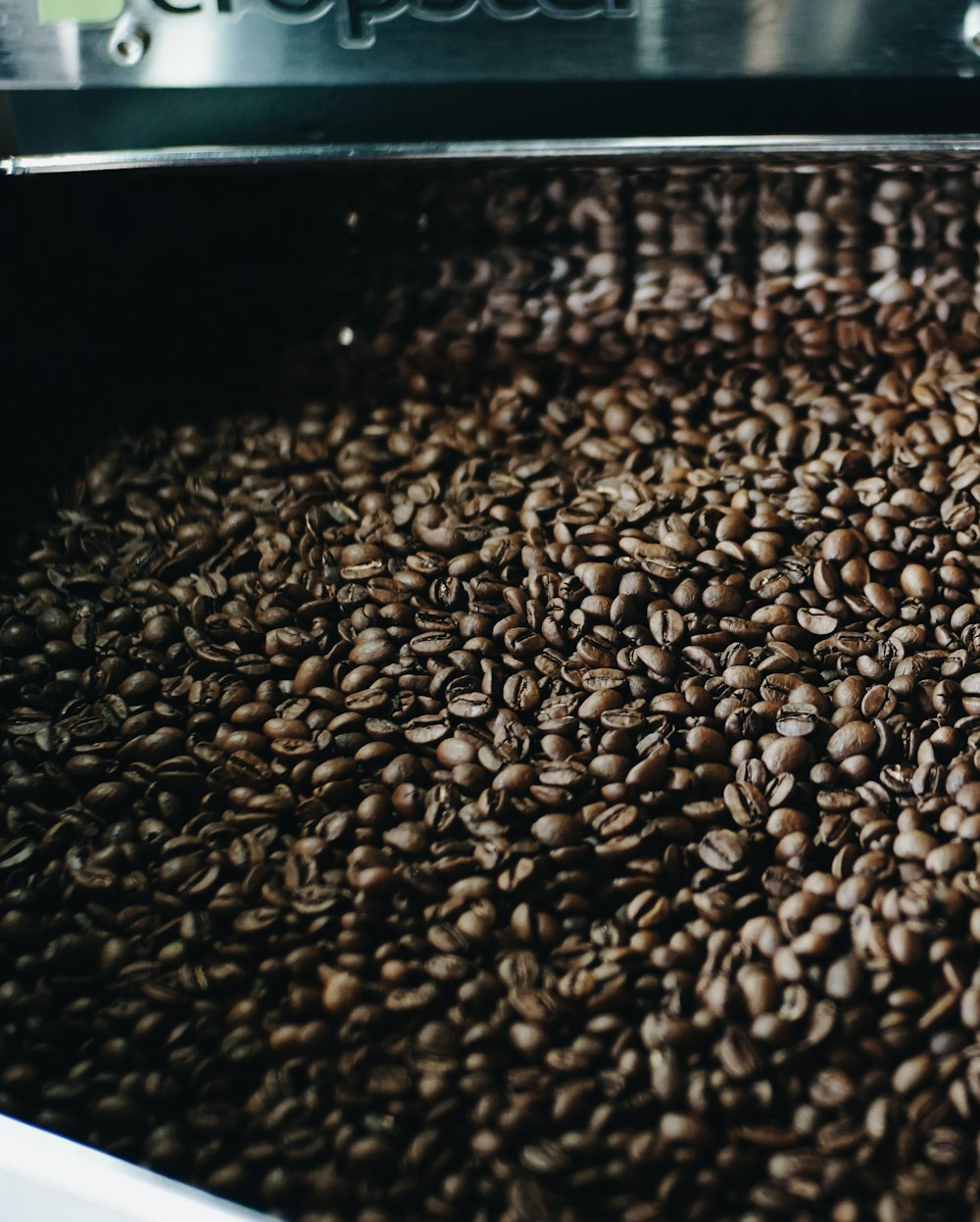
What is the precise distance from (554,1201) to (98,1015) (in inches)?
19.6

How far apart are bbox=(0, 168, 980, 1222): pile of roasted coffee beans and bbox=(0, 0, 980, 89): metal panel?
0.70ft

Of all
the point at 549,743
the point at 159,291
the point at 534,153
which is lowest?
the point at 549,743

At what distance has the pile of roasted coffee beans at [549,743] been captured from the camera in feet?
3.05

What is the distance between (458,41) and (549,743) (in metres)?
1.00

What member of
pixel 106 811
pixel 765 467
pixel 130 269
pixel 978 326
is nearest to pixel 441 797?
pixel 106 811

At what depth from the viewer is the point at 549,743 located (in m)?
1.18

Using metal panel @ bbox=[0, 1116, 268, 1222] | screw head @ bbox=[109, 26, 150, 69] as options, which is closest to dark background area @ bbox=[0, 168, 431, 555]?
screw head @ bbox=[109, 26, 150, 69]

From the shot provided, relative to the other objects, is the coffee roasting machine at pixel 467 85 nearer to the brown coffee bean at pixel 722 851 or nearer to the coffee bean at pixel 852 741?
the coffee bean at pixel 852 741

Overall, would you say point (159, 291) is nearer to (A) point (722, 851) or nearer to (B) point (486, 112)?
(B) point (486, 112)

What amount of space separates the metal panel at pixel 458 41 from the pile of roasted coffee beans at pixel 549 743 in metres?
0.21

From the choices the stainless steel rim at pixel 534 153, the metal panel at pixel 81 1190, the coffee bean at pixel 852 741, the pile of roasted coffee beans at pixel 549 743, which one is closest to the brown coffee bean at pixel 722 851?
the pile of roasted coffee beans at pixel 549 743

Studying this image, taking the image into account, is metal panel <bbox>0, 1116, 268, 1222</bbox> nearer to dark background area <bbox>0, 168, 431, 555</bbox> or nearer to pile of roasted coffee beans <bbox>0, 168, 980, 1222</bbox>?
pile of roasted coffee beans <bbox>0, 168, 980, 1222</bbox>

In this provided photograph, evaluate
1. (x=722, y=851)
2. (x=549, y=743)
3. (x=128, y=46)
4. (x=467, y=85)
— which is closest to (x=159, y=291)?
(x=128, y=46)

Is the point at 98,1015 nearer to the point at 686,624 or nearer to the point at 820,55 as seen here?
the point at 686,624
